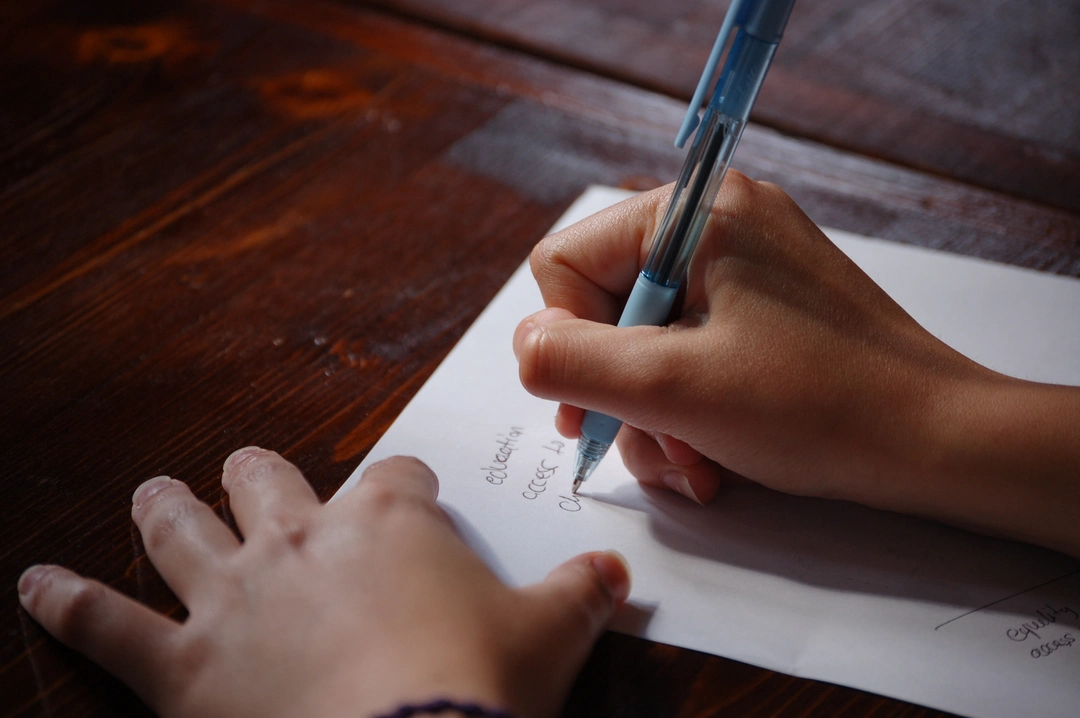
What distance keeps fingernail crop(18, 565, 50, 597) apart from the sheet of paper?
0.16 meters

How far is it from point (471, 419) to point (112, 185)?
0.40 m

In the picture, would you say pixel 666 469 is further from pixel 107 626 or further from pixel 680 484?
pixel 107 626

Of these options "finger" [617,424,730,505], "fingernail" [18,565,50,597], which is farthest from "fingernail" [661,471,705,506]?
"fingernail" [18,565,50,597]

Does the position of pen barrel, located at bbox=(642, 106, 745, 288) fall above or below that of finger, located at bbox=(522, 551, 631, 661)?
above

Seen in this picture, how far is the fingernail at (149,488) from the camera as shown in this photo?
474 millimetres

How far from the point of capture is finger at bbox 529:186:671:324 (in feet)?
1.70

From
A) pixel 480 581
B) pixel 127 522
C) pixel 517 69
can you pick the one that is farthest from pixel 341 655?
pixel 517 69

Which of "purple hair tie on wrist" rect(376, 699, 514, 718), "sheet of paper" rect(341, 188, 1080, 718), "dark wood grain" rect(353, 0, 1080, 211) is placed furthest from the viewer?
"dark wood grain" rect(353, 0, 1080, 211)

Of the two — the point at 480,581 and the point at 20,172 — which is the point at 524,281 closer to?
the point at 480,581

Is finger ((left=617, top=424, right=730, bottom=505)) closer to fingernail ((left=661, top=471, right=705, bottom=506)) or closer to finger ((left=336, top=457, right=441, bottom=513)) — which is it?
fingernail ((left=661, top=471, right=705, bottom=506))

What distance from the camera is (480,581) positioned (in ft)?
1.32

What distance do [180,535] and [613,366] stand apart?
0.24 m

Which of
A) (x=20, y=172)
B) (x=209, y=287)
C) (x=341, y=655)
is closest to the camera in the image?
(x=341, y=655)

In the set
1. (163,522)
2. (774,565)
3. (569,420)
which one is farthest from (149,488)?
(774,565)
